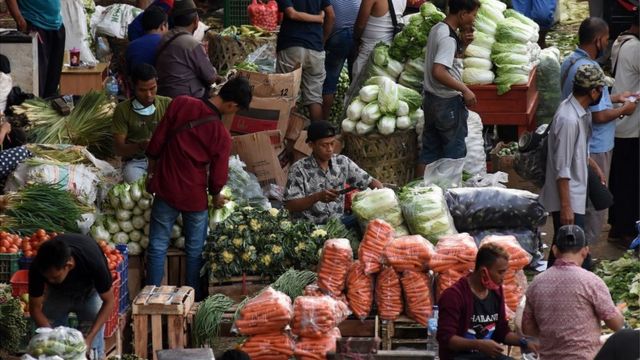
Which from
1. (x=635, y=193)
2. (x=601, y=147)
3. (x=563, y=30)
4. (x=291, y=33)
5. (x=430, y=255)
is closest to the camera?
(x=430, y=255)

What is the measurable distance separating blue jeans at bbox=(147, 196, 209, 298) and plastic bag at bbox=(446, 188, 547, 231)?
1.90 m

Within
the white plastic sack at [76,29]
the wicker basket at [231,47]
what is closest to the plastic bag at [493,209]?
the wicker basket at [231,47]

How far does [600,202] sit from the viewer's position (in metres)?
11.2

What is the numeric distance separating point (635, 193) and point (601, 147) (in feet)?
3.24

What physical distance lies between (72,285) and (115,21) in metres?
6.82

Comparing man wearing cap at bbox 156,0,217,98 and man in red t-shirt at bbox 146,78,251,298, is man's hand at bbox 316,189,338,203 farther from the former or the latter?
man wearing cap at bbox 156,0,217,98

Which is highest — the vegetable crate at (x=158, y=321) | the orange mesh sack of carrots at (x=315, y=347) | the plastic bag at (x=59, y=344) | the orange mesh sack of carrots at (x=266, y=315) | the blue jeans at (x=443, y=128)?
the blue jeans at (x=443, y=128)

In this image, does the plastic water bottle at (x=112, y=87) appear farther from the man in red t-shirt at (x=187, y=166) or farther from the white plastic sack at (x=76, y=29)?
the man in red t-shirt at (x=187, y=166)

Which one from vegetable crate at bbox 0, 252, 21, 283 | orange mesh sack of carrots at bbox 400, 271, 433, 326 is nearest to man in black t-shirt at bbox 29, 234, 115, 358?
vegetable crate at bbox 0, 252, 21, 283

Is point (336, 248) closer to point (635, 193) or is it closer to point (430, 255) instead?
point (430, 255)

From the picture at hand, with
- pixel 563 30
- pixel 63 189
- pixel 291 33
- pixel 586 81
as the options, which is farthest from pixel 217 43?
pixel 563 30

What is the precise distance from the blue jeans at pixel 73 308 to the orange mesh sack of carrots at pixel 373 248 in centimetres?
189

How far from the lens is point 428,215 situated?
35.0ft

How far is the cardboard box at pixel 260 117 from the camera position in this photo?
12836 millimetres
